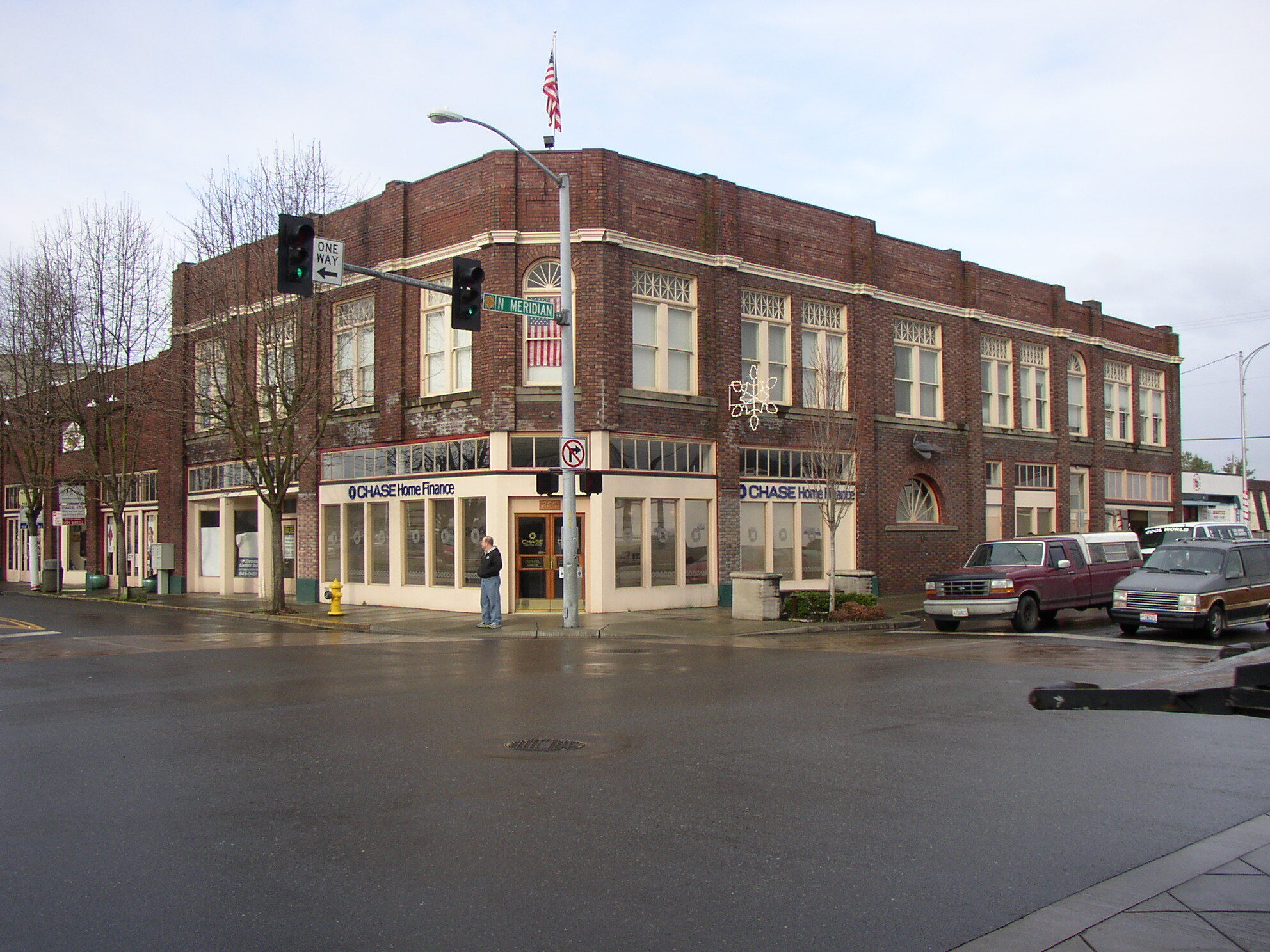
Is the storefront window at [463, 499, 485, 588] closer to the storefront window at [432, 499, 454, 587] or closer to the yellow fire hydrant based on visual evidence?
the storefront window at [432, 499, 454, 587]

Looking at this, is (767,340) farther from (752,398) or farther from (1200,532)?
(1200,532)

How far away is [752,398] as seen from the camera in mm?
26188

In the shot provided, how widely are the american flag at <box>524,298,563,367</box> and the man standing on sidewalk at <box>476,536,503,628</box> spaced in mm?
4707


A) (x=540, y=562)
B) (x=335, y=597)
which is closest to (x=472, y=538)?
(x=540, y=562)

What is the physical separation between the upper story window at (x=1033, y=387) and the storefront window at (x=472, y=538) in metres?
19.8

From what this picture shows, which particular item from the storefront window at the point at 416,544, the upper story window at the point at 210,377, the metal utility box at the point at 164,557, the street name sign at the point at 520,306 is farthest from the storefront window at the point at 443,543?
the metal utility box at the point at 164,557

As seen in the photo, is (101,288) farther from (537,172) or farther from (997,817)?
(997,817)

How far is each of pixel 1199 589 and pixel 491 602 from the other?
42.7 feet

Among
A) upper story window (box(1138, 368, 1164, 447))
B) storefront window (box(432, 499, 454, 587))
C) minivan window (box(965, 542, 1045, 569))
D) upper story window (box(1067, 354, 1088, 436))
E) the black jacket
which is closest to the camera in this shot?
the black jacket

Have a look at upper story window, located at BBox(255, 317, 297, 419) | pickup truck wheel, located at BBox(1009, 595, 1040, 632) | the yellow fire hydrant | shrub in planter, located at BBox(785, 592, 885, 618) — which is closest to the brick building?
upper story window, located at BBox(255, 317, 297, 419)

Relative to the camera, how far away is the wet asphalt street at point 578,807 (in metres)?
4.98

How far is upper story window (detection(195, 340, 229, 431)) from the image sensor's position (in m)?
26.1

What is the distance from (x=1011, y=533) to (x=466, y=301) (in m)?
23.2

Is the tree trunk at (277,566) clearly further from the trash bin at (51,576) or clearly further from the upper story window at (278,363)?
the trash bin at (51,576)
